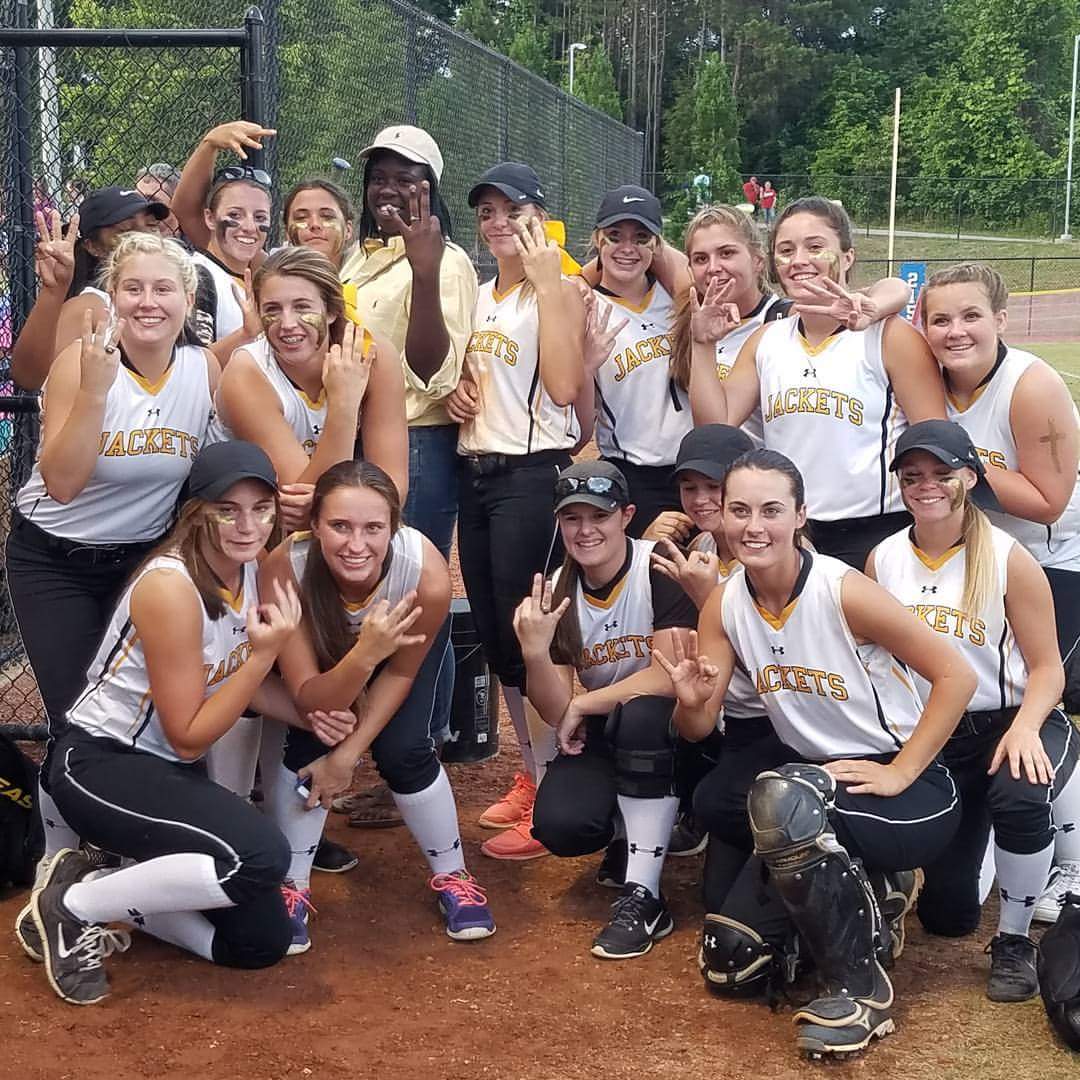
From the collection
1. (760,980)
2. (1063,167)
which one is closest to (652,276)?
(760,980)

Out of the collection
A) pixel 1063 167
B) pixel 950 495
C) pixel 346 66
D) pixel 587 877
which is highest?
pixel 1063 167

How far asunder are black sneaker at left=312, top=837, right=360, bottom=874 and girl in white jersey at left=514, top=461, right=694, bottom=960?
705 mm

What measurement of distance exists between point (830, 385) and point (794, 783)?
1230 millimetres

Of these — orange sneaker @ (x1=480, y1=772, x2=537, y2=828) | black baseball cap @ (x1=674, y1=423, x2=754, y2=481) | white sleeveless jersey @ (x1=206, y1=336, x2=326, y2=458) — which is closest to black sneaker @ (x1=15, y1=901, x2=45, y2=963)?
white sleeveless jersey @ (x1=206, y1=336, x2=326, y2=458)

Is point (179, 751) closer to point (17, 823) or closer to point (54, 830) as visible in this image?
point (54, 830)

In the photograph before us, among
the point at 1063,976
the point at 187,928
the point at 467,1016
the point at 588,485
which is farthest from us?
the point at 588,485

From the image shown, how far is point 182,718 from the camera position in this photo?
141 inches

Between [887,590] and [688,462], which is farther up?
[688,462]

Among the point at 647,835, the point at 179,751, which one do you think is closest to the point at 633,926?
the point at 647,835

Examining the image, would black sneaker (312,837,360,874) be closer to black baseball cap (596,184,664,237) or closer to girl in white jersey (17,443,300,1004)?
girl in white jersey (17,443,300,1004)

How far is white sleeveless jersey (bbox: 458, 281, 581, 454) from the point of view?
14.7 ft

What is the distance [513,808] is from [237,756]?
1115 millimetres

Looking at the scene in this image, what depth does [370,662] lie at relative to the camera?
150 inches

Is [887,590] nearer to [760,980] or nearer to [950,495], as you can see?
[950,495]
